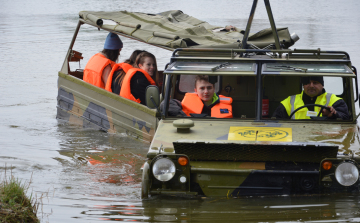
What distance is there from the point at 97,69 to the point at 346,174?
5334mm

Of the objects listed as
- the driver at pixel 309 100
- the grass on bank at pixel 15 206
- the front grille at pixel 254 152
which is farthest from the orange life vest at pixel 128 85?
the grass on bank at pixel 15 206

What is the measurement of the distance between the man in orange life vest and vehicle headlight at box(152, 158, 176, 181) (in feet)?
4.32

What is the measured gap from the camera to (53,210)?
204 inches

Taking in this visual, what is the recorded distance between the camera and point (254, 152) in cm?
490

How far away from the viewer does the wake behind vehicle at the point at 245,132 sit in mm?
4832

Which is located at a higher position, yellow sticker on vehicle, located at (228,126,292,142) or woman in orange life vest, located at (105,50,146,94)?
woman in orange life vest, located at (105,50,146,94)

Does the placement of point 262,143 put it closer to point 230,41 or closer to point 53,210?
point 53,210

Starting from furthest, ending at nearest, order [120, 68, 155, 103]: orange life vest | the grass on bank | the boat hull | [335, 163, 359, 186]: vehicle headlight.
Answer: [120, 68, 155, 103]: orange life vest → the boat hull → [335, 163, 359, 186]: vehicle headlight → the grass on bank

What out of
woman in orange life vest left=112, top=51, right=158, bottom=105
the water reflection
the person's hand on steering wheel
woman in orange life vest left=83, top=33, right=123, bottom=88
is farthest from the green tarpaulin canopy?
the water reflection

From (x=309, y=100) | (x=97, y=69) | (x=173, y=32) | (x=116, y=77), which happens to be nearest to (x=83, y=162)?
(x=116, y=77)

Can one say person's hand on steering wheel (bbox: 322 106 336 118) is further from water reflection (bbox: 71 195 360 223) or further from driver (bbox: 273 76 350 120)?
water reflection (bbox: 71 195 360 223)

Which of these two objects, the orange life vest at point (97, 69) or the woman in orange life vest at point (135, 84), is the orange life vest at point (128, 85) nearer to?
the woman in orange life vest at point (135, 84)

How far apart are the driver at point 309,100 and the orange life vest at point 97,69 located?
3847 millimetres

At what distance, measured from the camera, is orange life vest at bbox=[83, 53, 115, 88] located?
9.03 metres
